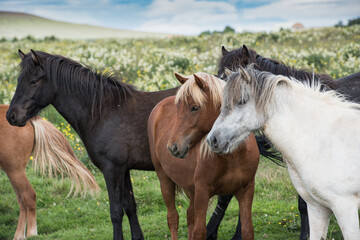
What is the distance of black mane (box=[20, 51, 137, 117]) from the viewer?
5.51 metres

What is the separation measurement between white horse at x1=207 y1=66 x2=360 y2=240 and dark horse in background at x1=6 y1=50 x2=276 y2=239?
2213mm

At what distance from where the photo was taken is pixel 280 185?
738 cm

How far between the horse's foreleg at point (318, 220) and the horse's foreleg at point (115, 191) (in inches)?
99.7

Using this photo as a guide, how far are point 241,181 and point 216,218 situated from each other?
5.55 feet

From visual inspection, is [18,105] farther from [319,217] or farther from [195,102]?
[319,217]

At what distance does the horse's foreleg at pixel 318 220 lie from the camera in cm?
369

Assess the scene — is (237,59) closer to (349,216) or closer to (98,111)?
(98,111)

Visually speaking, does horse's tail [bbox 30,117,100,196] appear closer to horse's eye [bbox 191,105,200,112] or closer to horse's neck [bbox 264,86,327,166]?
horse's eye [bbox 191,105,200,112]

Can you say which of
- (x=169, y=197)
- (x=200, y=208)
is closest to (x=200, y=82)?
(x=200, y=208)

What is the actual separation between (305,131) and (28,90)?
3.48 metres

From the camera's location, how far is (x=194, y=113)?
3.98 m

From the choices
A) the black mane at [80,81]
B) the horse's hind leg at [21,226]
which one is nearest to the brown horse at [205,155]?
the black mane at [80,81]

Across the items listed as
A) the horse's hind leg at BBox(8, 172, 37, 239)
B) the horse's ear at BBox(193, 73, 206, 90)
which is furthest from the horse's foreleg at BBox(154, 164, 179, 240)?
the horse's hind leg at BBox(8, 172, 37, 239)

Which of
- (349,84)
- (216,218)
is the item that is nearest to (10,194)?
(216,218)
